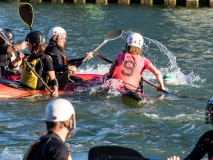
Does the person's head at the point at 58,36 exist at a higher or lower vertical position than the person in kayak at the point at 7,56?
higher

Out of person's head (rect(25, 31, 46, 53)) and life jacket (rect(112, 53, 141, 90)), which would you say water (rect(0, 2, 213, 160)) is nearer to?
life jacket (rect(112, 53, 141, 90))

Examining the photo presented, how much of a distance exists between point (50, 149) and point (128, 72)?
19.3 feet

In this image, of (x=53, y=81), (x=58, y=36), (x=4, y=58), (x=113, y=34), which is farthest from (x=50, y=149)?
(x=113, y=34)

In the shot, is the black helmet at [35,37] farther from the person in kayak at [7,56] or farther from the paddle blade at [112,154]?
the paddle blade at [112,154]

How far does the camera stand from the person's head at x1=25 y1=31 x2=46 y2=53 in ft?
30.5

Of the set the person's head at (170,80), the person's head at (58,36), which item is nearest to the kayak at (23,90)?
the person's head at (58,36)

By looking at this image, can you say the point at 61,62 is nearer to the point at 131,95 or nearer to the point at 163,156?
the point at 131,95

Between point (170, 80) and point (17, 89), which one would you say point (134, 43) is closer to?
point (17, 89)

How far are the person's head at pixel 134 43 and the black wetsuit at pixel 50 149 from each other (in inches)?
225

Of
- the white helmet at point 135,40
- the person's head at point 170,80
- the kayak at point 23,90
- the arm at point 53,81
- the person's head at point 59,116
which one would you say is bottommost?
the person's head at point 170,80

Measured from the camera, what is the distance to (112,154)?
500 cm

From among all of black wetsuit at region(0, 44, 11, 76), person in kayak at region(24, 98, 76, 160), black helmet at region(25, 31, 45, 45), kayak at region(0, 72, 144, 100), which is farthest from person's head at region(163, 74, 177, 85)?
person in kayak at region(24, 98, 76, 160)

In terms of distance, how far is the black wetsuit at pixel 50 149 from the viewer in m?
4.27

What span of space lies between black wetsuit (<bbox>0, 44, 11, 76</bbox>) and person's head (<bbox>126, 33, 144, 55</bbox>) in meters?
2.29
